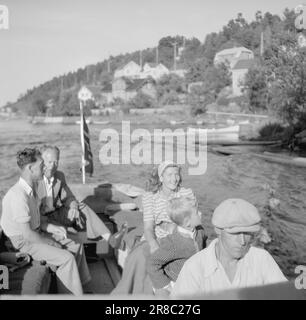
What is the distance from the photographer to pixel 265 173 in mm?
20797

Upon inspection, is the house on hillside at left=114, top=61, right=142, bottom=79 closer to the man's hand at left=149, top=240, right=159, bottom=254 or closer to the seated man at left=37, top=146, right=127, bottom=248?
the seated man at left=37, top=146, right=127, bottom=248

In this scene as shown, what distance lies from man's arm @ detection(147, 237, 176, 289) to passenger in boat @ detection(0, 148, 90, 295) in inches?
34.5

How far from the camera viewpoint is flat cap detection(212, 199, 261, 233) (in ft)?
8.33

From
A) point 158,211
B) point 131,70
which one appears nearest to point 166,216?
point 158,211

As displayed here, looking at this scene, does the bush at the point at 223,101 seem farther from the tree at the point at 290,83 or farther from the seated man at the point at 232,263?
the seated man at the point at 232,263

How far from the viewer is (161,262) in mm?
3348

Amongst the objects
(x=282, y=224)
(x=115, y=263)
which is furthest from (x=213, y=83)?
(x=115, y=263)

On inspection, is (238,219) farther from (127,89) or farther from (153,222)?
(127,89)

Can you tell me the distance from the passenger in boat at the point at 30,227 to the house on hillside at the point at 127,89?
79967 millimetres

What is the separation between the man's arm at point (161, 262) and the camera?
3324mm

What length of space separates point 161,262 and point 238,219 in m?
0.99

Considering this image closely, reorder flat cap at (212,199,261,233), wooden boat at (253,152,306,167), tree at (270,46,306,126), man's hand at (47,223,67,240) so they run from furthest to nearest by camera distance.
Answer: tree at (270,46,306,126)
wooden boat at (253,152,306,167)
man's hand at (47,223,67,240)
flat cap at (212,199,261,233)

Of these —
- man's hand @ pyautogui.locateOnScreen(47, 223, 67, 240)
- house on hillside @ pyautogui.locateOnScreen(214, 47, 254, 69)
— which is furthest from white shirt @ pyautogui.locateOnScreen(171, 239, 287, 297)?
house on hillside @ pyautogui.locateOnScreen(214, 47, 254, 69)

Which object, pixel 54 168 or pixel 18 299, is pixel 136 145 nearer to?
pixel 54 168
